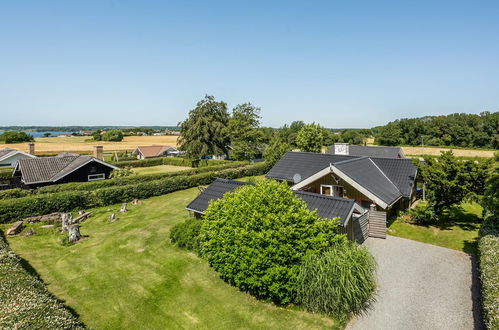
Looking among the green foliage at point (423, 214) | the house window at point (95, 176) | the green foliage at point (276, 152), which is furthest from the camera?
the green foliage at point (276, 152)

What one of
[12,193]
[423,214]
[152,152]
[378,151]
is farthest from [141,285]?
[152,152]

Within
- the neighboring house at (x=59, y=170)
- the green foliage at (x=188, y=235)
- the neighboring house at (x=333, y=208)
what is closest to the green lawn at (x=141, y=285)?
→ the green foliage at (x=188, y=235)

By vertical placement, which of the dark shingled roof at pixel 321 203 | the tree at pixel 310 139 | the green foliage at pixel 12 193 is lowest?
the green foliage at pixel 12 193

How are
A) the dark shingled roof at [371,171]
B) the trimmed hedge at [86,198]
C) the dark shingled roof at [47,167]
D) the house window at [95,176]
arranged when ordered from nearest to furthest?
the dark shingled roof at [371,171] < the trimmed hedge at [86,198] < the dark shingled roof at [47,167] < the house window at [95,176]

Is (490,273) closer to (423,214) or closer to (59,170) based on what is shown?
(423,214)

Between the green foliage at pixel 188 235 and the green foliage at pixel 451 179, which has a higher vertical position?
the green foliage at pixel 451 179

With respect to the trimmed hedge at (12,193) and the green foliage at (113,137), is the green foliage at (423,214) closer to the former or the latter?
the trimmed hedge at (12,193)

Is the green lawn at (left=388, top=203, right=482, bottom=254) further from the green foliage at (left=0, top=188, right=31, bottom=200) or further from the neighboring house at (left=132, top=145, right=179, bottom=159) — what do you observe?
the neighboring house at (left=132, top=145, right=179, bottom=159)

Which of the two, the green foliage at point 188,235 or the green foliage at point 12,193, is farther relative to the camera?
the green foliage at point 12,193
